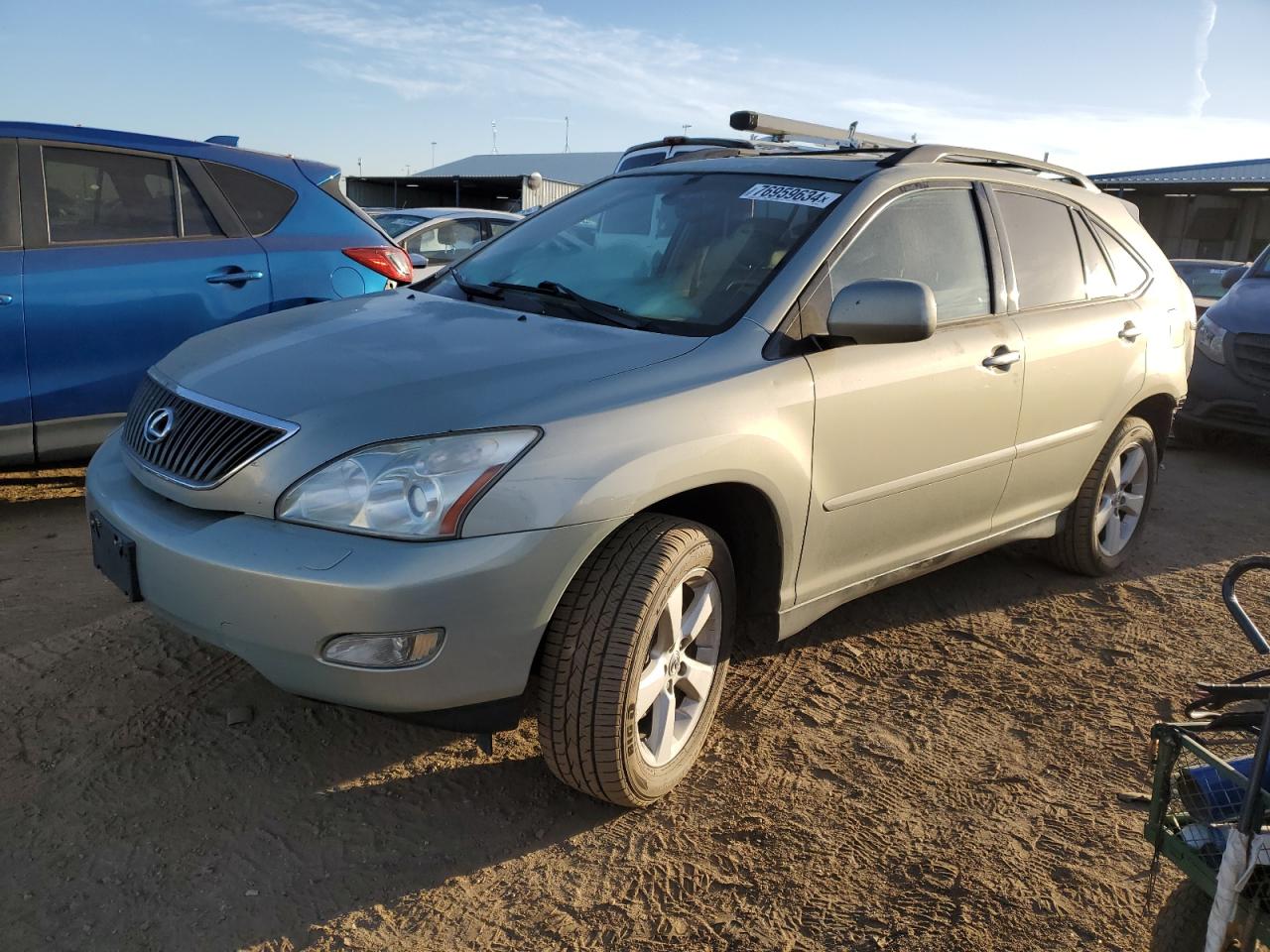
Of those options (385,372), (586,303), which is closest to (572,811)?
(385,372)

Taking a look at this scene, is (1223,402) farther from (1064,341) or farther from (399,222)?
(399,222)

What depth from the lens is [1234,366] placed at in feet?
24.0

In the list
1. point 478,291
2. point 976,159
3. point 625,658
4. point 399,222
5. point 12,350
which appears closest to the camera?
point 625,658

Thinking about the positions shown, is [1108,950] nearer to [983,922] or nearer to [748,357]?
[983,922]

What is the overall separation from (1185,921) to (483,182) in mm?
34446

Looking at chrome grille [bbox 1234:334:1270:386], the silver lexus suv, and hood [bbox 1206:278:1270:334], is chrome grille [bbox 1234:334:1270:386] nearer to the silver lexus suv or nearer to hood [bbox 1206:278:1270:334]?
hood [bbox 1206:278:1270:334]

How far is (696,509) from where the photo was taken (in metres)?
2.92

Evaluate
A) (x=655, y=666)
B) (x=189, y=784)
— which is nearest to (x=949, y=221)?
(x=655, y=666)


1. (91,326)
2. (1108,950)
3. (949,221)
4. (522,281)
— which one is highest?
(949,221)

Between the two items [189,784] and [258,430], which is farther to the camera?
[189,784]

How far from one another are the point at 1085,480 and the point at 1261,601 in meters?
0.98

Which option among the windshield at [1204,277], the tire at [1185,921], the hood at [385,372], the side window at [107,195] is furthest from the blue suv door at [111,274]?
the windshield at [1204,277]

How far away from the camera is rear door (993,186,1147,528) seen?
12.5 ft

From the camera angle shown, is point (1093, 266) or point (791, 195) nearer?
point (791, 195)
